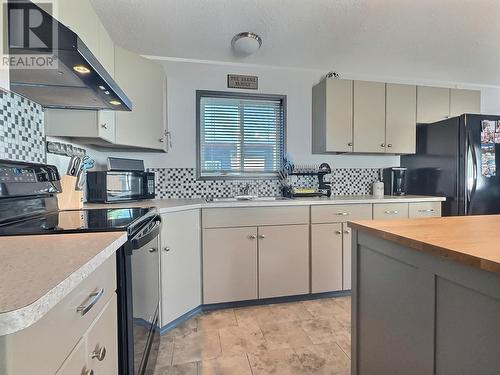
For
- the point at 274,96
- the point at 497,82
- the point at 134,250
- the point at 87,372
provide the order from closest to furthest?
the point at 87,372, the point at 134,250, the point at 274,96, the point at 497,82

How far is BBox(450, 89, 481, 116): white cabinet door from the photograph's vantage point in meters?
2.96

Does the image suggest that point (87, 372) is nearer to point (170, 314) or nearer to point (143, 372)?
point (143, 372)

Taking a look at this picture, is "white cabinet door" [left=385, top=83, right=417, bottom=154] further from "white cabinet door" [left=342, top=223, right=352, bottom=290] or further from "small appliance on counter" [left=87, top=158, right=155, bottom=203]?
"small appliance on counter" [left=87, top=158, right=155, bottom=203]

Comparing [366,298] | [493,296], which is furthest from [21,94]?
[493,296]

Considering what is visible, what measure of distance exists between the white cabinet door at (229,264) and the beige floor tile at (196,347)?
347 millimetres

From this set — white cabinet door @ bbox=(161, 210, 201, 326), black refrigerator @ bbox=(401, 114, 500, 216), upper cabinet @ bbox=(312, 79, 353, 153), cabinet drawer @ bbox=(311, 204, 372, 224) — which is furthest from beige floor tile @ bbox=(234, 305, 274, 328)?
black refrigerator @ bbox=(401, 114, 500, 216)

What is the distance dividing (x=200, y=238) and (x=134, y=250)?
1.05 metres

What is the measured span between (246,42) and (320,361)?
234 cm

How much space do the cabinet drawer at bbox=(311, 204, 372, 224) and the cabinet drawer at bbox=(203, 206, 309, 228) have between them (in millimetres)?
91

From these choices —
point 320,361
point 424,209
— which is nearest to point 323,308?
point 320,361

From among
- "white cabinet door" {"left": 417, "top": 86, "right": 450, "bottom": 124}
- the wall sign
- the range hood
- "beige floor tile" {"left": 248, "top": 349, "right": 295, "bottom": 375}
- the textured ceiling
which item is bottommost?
"beige floor tile" {"left": 248, "top": 349, "right": 295, "bottom": 375}

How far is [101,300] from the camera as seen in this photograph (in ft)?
2.66

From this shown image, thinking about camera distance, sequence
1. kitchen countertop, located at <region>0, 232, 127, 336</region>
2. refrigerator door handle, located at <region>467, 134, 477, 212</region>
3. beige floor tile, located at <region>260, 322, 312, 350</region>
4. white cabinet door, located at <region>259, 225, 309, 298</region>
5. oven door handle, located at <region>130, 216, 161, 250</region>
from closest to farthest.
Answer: kitchen countertop, located at <region>0, 232, 127, 336</region>, oven door handle, located at <region>130, 216, 161, 250</region>, beige floor tile, located at <region>260, 322, 312, 350</region>, white cabinet door, located at <region>259, 225, 309, 298</region>, refrigerator door handle, located at <region>467, 134, 477, 212</region>

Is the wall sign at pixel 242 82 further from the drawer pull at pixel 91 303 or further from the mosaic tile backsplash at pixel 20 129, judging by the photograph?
the drawer pull at pixel 91 303
